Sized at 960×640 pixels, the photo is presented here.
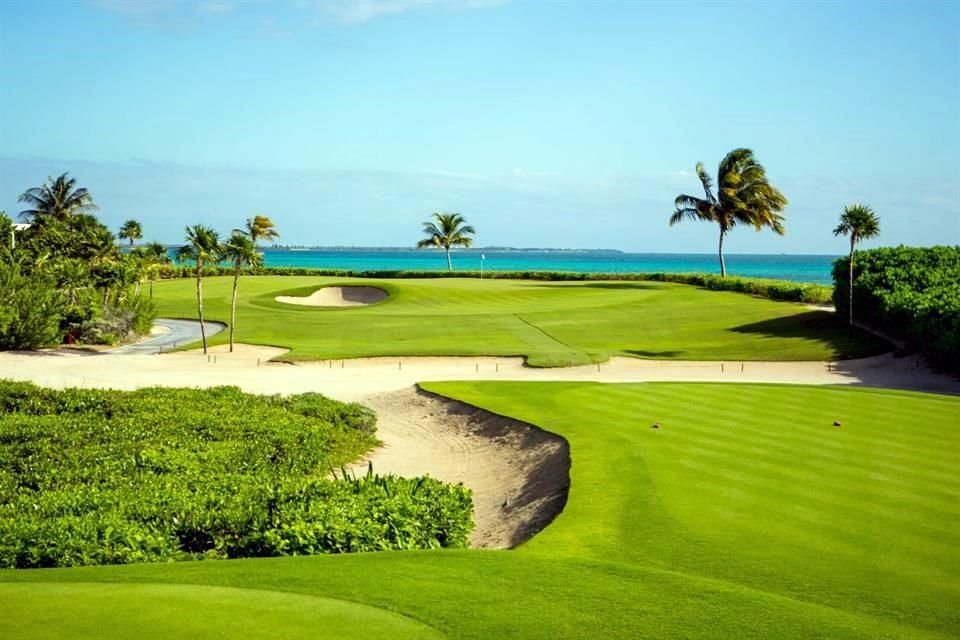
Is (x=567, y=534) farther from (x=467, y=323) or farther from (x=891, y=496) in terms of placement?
(x=467, y=323)

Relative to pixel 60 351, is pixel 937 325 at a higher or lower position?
higher

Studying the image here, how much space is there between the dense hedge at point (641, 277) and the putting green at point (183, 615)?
185 feet

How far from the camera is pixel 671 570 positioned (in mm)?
11094

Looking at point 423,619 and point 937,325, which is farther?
point 937,325

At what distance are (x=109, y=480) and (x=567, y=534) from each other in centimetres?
975

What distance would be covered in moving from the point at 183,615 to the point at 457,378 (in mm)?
28850

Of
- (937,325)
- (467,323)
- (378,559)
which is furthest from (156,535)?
(467,323)

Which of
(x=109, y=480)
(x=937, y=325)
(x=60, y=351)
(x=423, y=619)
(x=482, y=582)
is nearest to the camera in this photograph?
(x=423, y=619)

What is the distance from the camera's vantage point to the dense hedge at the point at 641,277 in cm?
6103

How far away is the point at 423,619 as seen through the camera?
8625 mm

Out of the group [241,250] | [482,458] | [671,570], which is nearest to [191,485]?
[482,458]

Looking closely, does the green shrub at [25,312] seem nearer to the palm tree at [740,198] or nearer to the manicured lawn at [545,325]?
the manicured lawn at [545,325]

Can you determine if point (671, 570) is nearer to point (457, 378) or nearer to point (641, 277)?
point (457, 378)

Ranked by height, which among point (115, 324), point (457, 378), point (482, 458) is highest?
point (115, 324)
